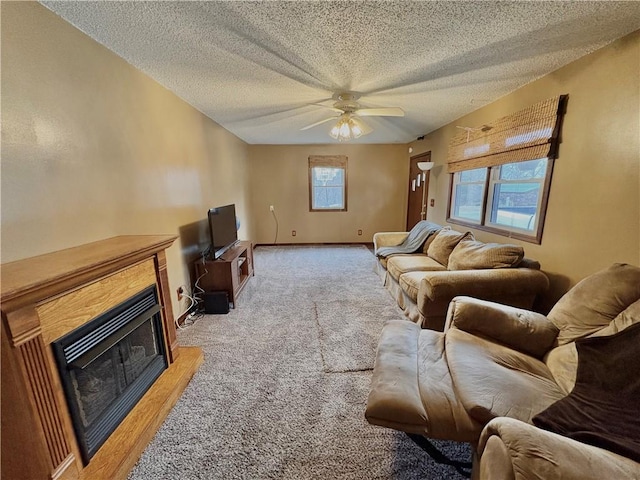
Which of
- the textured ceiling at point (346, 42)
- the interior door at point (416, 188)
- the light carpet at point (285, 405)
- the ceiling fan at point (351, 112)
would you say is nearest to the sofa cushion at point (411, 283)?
the light carpet at point (285, 405)

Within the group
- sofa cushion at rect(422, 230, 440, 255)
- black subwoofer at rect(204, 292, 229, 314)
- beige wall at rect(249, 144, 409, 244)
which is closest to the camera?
black subwoofer at rect(204, 292, 229, 314)

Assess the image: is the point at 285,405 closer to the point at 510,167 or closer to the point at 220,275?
the point at 220,275

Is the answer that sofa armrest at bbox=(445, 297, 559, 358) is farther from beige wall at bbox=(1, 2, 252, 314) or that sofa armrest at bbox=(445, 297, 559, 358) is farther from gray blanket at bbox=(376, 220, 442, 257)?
beige wall at bbox=(1, 2, 252, 314)

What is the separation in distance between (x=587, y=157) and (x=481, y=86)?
110 cm

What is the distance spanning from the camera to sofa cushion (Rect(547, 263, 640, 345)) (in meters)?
1.37

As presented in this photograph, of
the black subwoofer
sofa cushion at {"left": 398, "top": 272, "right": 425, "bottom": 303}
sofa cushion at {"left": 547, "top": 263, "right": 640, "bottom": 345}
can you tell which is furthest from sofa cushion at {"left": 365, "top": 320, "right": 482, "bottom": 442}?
the black subwoofer

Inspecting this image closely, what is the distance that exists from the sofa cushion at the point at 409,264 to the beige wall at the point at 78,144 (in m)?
2.40

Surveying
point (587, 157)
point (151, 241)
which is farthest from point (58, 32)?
point (587, 157)

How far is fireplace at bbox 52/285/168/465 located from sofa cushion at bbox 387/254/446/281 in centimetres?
241

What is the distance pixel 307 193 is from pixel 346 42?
4.37 m

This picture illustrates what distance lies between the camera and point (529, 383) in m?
1.32

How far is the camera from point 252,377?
1983 mm

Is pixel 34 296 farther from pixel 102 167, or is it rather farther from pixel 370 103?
pixel 370 103

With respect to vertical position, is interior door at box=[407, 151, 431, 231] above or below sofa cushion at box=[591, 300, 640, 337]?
above
